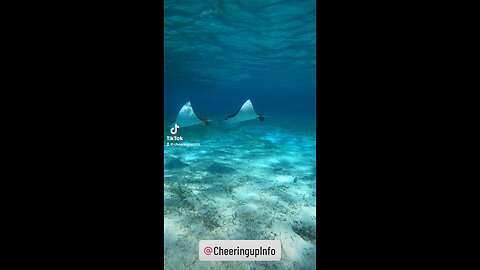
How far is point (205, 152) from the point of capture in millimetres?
6750

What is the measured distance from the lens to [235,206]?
4.07m

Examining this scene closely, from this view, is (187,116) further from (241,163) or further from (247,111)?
(241,163)

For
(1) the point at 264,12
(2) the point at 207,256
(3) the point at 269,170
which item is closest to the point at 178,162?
(2) the point at 207,256

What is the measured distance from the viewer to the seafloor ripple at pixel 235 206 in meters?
3.18

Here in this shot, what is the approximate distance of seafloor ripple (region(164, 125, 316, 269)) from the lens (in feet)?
10.4

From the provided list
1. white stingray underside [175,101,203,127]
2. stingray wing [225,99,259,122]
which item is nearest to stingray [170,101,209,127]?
white stingray underside [175,101,203,127]

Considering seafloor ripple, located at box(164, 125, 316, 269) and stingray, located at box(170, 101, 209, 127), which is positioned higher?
stingray, located at box(170, 101, 209, 127)

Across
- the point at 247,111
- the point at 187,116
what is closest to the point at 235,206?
the point at 247,111

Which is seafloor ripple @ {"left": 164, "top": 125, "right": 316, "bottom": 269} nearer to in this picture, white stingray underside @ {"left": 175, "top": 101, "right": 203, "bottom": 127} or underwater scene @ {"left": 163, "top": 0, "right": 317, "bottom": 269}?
underwater scene @ {"left": 163, "top": 0, "right": 317, "bottom": 269}
